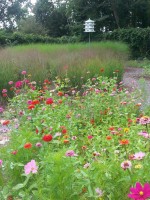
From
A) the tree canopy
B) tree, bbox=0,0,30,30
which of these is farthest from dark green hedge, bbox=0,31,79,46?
tree, bbox=0,0,30,30

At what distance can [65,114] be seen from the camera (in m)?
2.93

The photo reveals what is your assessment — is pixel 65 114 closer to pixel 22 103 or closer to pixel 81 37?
pixel 22 103

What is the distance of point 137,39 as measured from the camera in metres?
18.4

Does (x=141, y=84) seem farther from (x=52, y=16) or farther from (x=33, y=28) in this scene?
(x=52, y=16)

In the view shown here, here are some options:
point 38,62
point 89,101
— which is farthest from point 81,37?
point 89,101

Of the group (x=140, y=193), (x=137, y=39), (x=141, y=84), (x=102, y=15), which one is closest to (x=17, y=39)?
(x=137, y=39)

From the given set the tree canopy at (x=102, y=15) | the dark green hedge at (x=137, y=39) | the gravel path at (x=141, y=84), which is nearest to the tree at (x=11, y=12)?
the tree canopy at (x=102, y=15)

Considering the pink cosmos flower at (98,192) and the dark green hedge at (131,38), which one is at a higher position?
the pink cosmos flower at (98,192)

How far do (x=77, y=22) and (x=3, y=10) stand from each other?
1426 centimetres

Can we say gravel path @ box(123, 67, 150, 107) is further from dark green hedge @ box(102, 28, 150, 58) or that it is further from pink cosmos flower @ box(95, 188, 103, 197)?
dark green hedge @ box(102, 28, 150, 58)

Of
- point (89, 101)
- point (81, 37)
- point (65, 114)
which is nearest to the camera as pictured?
point (65, 114)

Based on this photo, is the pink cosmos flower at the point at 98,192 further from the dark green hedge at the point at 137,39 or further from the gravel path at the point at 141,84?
the dark green hedge at the point at 137,39

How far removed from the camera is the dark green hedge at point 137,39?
1816cm

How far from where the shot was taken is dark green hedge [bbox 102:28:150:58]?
18.2 metres
